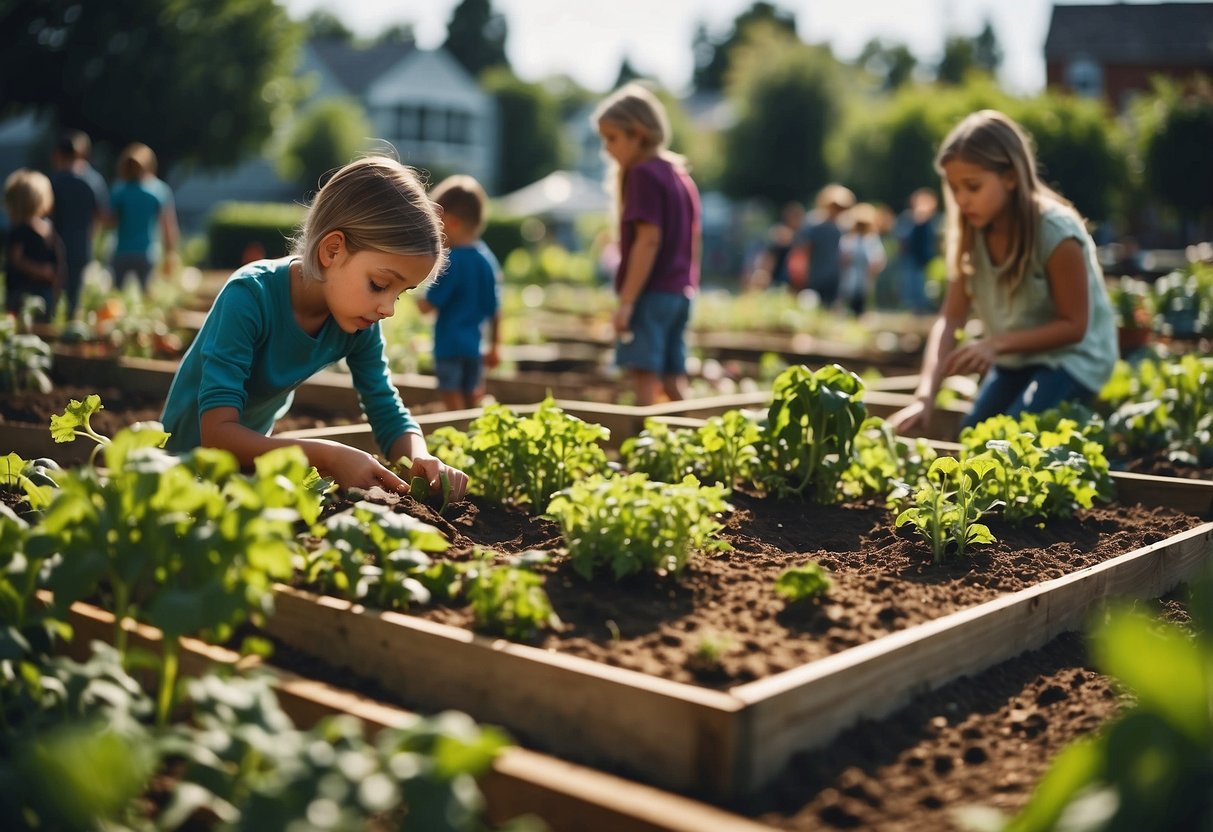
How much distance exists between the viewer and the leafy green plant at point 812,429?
423cm

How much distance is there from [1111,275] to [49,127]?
27690mm

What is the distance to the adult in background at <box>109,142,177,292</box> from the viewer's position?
11375mm

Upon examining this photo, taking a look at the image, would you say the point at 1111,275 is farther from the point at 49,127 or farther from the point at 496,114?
the point at 496,114

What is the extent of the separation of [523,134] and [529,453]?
60.2 metres

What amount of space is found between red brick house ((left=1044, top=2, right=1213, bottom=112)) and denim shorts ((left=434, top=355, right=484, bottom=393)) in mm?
46610

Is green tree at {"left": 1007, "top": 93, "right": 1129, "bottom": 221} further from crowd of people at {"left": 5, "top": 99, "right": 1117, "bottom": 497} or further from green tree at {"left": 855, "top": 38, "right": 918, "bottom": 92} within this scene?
green tree at {"left": 855, "top": 38, "right": 918, "bottom": 92}

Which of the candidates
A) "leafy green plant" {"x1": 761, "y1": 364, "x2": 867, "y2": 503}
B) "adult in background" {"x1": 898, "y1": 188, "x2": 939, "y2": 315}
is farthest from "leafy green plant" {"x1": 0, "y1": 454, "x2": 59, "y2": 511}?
"adult in background" {"x1": 898, "y1": 188, "x2": 939, "y2": 315}

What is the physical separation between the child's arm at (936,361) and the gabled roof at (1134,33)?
4704 centimetres

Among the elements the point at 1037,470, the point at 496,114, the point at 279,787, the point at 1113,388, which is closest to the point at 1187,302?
the point at 1113,388

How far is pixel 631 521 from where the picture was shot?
3068 mm

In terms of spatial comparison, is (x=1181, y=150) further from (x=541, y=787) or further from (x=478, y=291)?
(x=541, y=787)

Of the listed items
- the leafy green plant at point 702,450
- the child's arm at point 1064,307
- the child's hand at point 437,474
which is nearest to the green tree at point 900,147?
the child's arm at point 1064,307

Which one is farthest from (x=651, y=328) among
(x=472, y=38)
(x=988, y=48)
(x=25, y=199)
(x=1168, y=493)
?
(x=988, y=48)

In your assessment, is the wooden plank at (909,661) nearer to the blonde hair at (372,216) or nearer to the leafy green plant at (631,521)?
the leafy green plant at (631,521)
